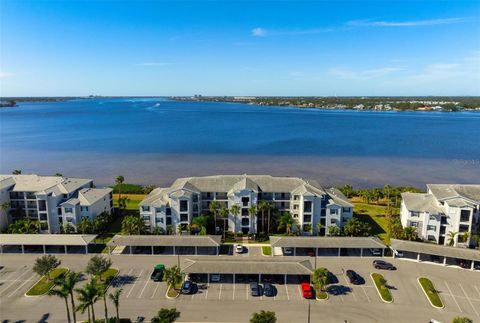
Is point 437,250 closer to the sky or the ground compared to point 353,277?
closer to the sky

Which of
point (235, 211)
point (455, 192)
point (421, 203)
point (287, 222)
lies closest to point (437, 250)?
point (421, 203)

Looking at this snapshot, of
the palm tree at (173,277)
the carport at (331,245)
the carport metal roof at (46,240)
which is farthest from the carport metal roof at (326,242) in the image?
the carport metal roof at (46,240)

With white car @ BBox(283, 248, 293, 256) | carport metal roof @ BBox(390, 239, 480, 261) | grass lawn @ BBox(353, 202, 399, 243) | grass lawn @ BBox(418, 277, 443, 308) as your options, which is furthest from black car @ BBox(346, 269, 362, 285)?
grass lawn @ BBox(353, 202, 399, 243)

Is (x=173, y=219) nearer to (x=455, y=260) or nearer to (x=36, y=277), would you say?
(x=36, y=277)

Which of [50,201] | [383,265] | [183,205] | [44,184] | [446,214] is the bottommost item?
[383,265]

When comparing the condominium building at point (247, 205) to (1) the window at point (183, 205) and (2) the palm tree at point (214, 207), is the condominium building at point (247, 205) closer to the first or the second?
(1) the window at point (183, 205)

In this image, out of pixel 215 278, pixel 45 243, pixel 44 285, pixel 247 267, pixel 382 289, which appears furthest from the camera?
pixel 45 243

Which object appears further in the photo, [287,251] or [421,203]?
[421,203]

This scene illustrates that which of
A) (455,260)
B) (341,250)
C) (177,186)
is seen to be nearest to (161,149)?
(177,186)

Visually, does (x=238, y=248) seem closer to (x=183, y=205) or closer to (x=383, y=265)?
(x=183, y=205)
